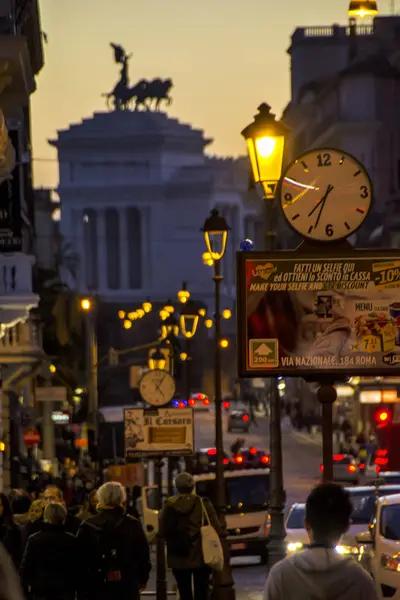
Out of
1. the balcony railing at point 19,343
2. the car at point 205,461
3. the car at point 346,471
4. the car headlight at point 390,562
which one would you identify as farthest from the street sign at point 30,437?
the car headlight at point 390,562

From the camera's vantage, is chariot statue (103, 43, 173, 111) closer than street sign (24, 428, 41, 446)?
No

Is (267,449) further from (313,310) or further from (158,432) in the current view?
(313,310)

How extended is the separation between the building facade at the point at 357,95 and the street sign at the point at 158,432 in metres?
70.1

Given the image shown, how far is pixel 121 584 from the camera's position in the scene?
12.9 m

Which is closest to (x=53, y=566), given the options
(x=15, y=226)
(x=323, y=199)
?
(x=323, y=199)

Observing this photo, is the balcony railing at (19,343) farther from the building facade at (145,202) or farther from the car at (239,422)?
the building facade at (145,202)

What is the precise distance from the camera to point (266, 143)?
645 inches

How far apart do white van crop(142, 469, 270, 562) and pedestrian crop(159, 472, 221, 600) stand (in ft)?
44.6

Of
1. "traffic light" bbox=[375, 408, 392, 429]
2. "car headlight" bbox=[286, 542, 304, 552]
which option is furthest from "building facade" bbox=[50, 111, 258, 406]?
"car headlight" bbox=[286, 542, 304, 552]

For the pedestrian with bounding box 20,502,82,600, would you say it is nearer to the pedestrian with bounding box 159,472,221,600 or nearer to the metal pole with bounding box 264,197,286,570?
the pedestrian with bounding box 159,472,221,600

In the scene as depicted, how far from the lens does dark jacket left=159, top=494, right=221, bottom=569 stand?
16.9 metres

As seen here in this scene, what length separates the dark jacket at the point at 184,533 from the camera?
1691 centimetres

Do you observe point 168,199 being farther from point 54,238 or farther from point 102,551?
point 102,551

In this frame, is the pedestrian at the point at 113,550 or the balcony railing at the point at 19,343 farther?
the balcony railing at the point at 19,343
